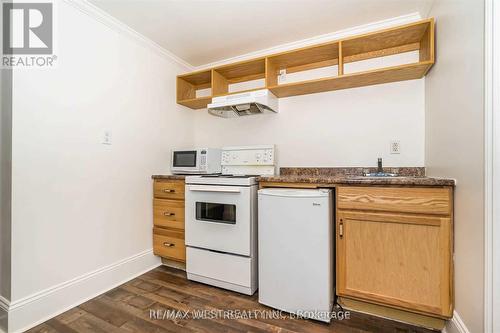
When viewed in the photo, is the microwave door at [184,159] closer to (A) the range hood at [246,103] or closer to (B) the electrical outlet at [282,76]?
(A) the range hood at [246,103]

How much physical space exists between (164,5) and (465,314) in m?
2.69

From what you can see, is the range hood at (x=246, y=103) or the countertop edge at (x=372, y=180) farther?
the range hood at (x=246, y=103)

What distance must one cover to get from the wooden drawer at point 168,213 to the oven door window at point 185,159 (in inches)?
15.8

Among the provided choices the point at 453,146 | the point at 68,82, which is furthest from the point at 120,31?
the point at 453,146

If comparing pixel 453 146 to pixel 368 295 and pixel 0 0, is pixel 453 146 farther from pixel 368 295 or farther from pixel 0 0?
pixel 0 0

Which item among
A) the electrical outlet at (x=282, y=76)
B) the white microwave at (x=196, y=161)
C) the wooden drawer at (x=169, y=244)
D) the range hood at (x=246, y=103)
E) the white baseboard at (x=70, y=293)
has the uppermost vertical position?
the electrical outlet at (x=282, y=76)

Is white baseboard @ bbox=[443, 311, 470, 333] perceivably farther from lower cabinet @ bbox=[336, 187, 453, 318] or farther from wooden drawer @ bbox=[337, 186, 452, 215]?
wooden drawer @ bbox=[337, 186, 452, 215]

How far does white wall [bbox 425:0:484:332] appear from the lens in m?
1.03

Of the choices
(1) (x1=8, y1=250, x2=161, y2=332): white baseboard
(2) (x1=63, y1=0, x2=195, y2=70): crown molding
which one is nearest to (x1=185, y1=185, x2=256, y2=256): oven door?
(1) (x1=8, y1=250, x2=161, y2=332): white baseboard

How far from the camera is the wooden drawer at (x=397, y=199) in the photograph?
1307 millimetres

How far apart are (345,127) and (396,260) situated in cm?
119

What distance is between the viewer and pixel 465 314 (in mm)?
1157

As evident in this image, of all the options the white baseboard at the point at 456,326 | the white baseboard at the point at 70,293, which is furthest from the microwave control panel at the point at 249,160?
the white baseboard at the point at 456,326

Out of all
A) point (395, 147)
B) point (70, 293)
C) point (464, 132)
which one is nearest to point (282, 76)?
point (395, 147)
